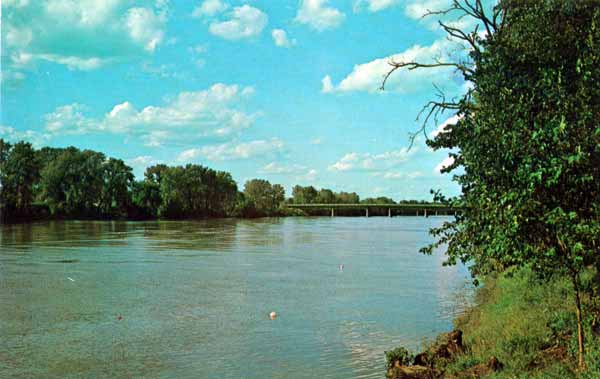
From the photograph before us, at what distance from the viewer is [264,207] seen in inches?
7810

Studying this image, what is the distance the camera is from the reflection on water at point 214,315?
15422mm

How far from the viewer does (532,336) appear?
43.1 ft

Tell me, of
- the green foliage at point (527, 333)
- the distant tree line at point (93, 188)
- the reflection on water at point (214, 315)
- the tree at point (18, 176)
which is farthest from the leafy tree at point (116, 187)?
the green foliage at point (527, 333)

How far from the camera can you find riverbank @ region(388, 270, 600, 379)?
11000 millimetres

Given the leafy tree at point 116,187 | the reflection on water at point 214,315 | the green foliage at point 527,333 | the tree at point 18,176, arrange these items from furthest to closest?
the leafy tree at point 116,187 → the tree at point 18,176 → the reflection on water at point 214,315 → the green foliage at point 527,333

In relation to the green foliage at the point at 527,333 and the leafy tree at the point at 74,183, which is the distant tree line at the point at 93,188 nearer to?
the leafy tree at the point at 74,183

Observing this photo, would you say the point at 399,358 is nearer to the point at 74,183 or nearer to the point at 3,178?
the point at 3,178

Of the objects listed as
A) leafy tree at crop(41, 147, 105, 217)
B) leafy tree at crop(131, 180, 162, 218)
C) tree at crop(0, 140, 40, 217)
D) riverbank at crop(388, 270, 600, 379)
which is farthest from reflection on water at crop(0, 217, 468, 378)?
leafy tree at crop(131, 180, 162, 218)

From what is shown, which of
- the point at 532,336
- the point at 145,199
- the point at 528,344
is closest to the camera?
the point at 528,344


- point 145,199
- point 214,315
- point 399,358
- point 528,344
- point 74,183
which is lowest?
point 214,315

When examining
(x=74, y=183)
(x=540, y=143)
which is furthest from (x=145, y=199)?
(x=540, y=143)

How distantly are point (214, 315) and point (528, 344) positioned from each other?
11995 millimetres

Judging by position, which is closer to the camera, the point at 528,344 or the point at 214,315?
the point at 528,344

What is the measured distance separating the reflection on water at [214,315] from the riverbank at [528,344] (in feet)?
6.77
